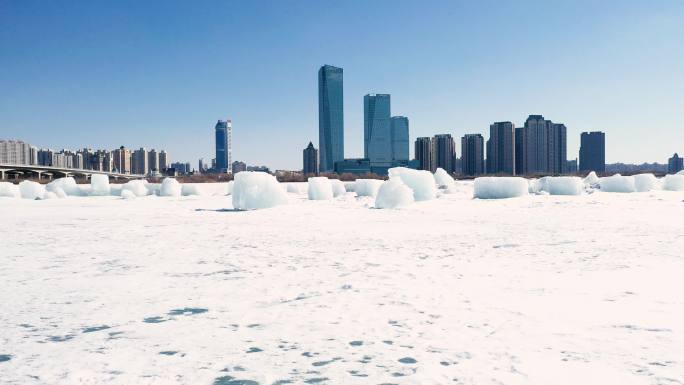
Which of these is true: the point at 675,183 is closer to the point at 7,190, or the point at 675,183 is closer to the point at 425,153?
the point at 7,190

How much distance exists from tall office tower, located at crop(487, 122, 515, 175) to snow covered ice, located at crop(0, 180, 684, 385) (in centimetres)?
12119

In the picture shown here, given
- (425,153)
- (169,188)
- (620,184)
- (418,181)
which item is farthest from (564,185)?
(425,153)

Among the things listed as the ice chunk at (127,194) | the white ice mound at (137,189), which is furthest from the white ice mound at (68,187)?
the ice chunk at (127,194)

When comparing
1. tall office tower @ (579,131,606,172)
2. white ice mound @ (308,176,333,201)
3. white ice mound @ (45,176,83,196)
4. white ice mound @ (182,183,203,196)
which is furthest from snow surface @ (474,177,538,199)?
tall office tower @ (579,131,606,172)

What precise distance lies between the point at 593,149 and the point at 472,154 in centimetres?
3623

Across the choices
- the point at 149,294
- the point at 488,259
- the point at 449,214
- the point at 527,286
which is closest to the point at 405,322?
the point at 527,286

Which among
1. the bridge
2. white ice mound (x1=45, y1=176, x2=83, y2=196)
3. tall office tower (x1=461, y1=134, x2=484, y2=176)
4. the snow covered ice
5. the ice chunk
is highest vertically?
tall office tower (x1=461, y1=134, x2=484, y2=176)

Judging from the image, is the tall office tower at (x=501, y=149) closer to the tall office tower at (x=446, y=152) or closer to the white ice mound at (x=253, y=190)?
the tall office tower at (x=446, y=152)

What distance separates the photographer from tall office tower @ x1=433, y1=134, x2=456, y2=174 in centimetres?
14262

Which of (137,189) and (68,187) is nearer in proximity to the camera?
(137,189)

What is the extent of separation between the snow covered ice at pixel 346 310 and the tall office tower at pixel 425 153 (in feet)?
444

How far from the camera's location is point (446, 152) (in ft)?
469

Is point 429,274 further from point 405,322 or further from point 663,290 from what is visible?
point 663,290

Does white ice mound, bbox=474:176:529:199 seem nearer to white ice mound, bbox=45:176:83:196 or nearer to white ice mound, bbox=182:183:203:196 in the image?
white ice mound, bbox=182:183:203:196
